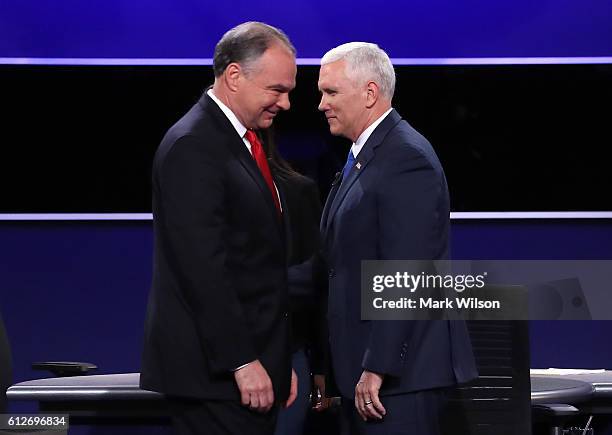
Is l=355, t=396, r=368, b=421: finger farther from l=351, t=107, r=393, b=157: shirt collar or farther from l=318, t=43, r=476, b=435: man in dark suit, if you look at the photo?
l=351, t=107, r=393, b=157: shirt collar

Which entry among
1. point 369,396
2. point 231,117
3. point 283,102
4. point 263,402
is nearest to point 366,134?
point 283,102

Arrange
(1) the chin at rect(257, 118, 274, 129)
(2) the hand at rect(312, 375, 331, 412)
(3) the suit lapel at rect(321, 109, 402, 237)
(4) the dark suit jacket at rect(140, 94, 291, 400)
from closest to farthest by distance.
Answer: (4) the dark suit jacket at rect(140, 94, 291, 400), (1) the chin at rect(257, 118, 274, 129), (3) the suit lapel at rect(321, 109, 402, 237), (2) the hand at rect(312, 375, 331, 412)

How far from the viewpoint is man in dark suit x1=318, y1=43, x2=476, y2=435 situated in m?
2.16

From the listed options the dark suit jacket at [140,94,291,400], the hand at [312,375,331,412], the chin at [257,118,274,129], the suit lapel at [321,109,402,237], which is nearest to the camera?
the dark suit jacket at [140,94,291,400]

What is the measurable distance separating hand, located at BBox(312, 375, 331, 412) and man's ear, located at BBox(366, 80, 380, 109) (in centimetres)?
73

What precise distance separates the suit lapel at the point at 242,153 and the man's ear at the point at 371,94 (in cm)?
44

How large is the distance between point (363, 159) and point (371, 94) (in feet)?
0.61

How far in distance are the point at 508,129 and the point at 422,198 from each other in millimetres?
2432

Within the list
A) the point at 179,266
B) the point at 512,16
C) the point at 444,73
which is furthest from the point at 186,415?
the point at 512,16

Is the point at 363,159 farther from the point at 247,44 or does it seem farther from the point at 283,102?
the point at 247,44

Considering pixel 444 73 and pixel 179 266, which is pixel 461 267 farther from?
pixel 179 266

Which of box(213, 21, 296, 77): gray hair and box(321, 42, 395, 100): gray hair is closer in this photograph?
box(213, 21, 296, 77): gray hair

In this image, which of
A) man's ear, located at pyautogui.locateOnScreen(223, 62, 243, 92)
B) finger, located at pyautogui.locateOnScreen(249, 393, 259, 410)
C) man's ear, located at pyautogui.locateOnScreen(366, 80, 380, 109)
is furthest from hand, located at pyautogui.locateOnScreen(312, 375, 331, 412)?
man's ear, located at pyautogui.locateOnScreen(223, 62, 243, 92)

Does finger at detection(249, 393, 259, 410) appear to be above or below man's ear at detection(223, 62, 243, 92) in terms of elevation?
below
